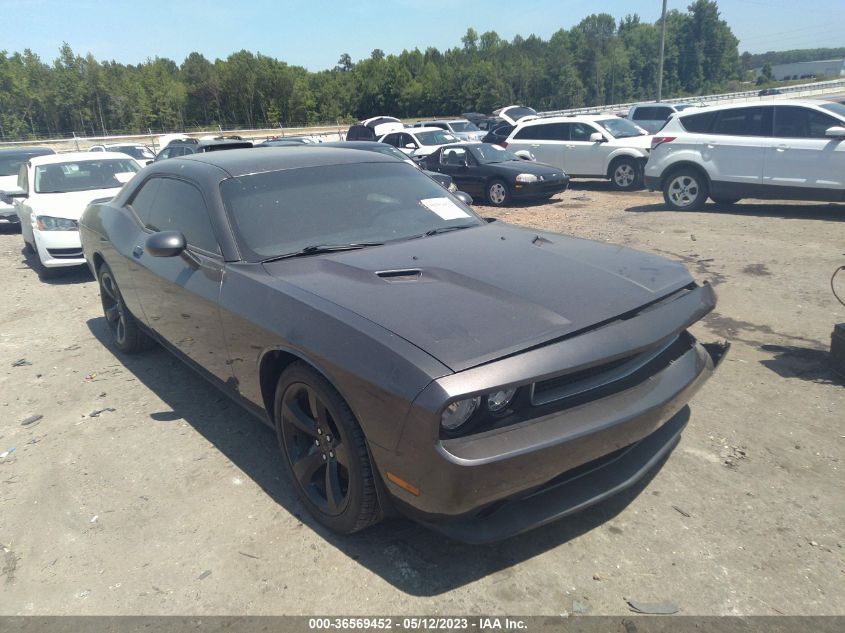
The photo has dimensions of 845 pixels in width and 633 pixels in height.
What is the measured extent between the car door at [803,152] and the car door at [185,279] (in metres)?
9.10

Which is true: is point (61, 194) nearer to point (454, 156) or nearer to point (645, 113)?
point (454, 156)

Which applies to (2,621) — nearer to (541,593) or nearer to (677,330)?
(541,593)

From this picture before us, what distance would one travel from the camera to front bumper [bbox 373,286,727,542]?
2186 mm

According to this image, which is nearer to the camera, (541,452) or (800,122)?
(541,452)

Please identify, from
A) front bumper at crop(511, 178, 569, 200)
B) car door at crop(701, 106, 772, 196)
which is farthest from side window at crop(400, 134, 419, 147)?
car door at crop(701, 106, 772, 196)

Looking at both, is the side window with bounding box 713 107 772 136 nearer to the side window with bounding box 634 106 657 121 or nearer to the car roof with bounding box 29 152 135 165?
the car roof with bounding box 29 152 135 165

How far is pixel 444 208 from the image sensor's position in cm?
405

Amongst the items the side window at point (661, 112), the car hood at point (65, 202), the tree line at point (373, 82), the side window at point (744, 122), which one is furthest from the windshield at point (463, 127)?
the tree line at point (373, 82)

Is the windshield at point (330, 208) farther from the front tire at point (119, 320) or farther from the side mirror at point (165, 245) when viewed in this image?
the front tire at point (119, 320)

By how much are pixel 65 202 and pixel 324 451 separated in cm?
740

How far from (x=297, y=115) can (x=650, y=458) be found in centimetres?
8054

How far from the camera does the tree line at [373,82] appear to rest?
62250 millimetres

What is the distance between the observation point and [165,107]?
6581 centimetres

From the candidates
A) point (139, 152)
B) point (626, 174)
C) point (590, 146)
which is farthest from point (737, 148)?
point (139, 152)
